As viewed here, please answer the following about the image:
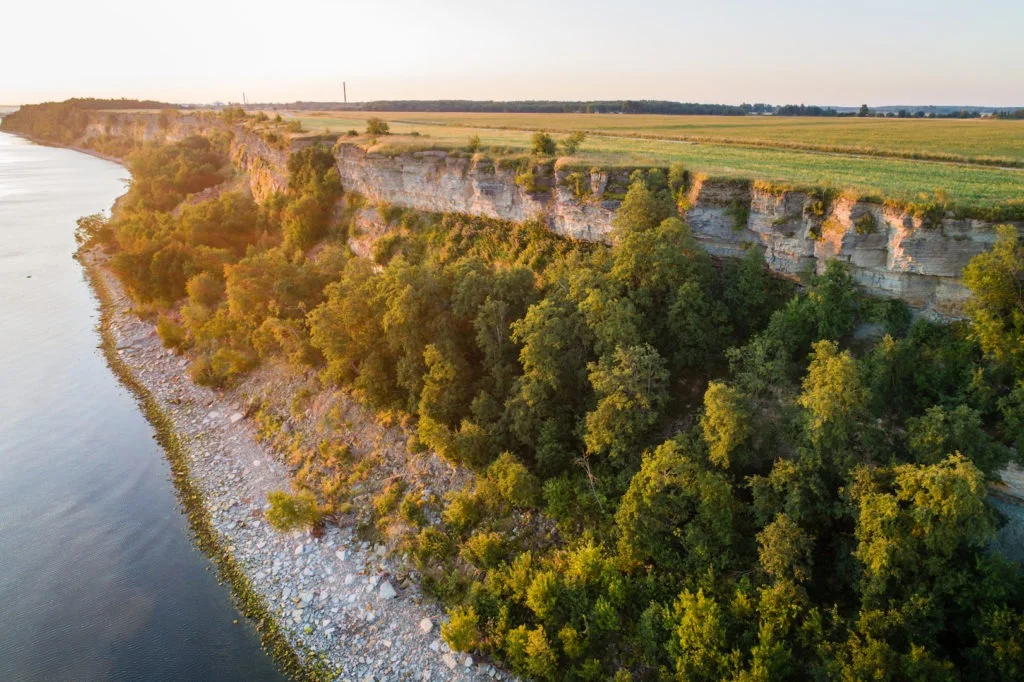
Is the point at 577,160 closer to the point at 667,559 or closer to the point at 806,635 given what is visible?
the point at 667,559

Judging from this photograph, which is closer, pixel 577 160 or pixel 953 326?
pixel 953 326

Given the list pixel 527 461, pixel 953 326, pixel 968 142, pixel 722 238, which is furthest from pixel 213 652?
pixel 968 142

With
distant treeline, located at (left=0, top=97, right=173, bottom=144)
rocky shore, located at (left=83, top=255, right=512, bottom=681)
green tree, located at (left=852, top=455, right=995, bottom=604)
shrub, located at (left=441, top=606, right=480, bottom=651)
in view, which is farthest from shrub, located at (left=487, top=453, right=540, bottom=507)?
distant treeline, located at (left=0, top=97, right=173, bottom=144)

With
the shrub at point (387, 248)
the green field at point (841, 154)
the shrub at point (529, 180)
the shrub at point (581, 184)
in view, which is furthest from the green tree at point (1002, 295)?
the shrub at point (387, 248)

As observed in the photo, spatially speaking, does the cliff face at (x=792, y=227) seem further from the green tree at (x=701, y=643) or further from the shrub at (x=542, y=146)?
the green tree at (x=701, y=643)

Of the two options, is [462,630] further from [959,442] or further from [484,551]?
[959,442]

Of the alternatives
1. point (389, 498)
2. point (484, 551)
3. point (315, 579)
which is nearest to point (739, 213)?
point (484, 551)
